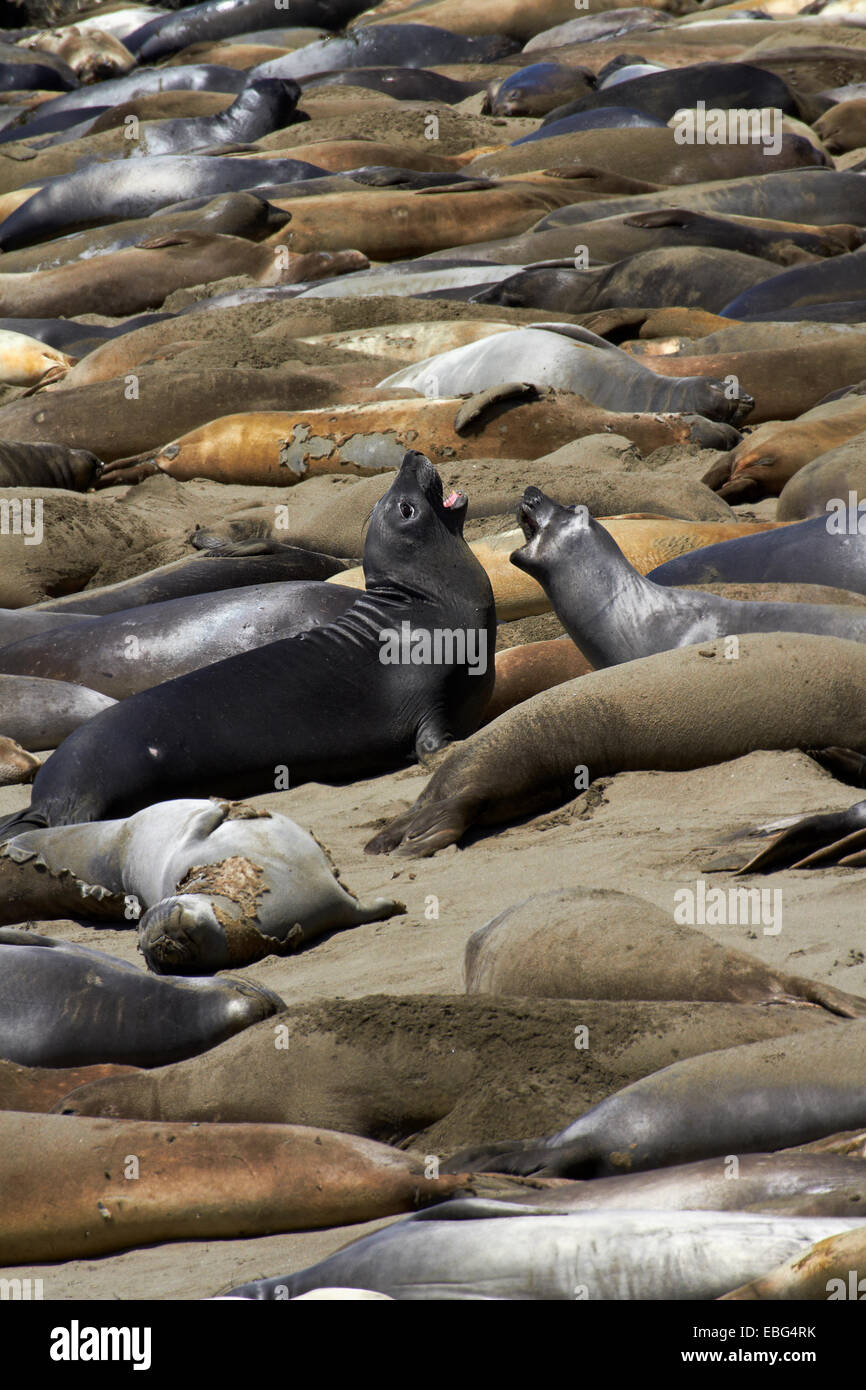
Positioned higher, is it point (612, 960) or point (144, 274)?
point (144, 274)

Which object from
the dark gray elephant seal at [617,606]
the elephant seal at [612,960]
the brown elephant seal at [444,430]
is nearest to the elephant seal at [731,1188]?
the elephant seal at [612,960]

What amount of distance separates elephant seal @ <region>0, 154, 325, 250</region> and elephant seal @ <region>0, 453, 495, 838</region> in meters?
9.40

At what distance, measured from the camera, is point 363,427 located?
27.8 feet

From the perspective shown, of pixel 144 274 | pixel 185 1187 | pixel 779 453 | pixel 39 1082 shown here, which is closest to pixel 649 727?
pixel 39 1082

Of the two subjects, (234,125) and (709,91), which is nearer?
(709,91)

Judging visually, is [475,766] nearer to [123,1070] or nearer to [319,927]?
[319,927]

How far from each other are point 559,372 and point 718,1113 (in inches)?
276

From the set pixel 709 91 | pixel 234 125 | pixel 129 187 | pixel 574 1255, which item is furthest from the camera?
pixel 234 125

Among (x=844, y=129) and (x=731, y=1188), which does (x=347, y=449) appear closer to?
(x=731, y=1188)

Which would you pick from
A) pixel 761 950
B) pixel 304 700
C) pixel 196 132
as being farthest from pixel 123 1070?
pixel 196 132

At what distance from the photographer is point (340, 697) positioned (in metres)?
5.60

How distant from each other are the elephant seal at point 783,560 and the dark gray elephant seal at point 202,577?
1.70 metres

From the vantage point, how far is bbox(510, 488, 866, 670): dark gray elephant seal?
527 centimetres

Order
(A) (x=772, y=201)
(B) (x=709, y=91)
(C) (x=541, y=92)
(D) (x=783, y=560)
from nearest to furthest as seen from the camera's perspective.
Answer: (D) (x=783, y=560) < (A) (x=772, y=201) < (B) (x=709, y=91) < (C) (x=541, y=92)
